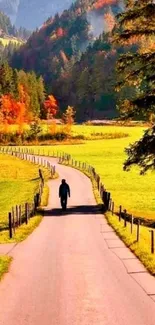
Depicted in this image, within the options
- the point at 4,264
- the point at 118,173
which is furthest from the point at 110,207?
the point at 118,173

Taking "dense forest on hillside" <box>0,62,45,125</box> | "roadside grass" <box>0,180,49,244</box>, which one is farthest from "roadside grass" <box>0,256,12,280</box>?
"dense forest on hillside" <box>0,62,45,125</box>

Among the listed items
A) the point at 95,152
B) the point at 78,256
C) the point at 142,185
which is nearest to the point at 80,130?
the point at 95,152

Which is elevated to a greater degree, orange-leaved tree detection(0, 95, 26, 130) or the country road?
orange-leaved tree detection(0, 95, 26, 130)

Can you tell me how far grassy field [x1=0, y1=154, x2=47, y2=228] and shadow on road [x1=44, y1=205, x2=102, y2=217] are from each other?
9.64 feet

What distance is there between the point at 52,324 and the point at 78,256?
25.5ft

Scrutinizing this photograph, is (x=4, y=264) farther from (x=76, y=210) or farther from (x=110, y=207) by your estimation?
(x=110, y=207)

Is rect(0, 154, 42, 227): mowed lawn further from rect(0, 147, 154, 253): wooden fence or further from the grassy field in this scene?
rect(0, 147, 154, 253): wooden fence

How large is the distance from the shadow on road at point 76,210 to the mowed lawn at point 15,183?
2.94 metres

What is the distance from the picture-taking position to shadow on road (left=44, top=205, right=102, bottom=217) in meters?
33.1

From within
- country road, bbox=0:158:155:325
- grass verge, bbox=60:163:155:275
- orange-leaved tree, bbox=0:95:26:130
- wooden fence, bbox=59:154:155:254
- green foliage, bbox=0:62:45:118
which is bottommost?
country road, bbox=0:158:155:325

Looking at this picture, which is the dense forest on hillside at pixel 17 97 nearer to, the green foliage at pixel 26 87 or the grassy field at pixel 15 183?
the green foliage at pixel 26 87

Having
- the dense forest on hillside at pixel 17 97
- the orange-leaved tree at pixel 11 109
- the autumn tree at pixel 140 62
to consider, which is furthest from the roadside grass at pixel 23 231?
the orange-leaved tree at pixel 11 109

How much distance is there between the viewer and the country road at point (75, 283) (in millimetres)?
11609

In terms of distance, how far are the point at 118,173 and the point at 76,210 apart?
111ft
